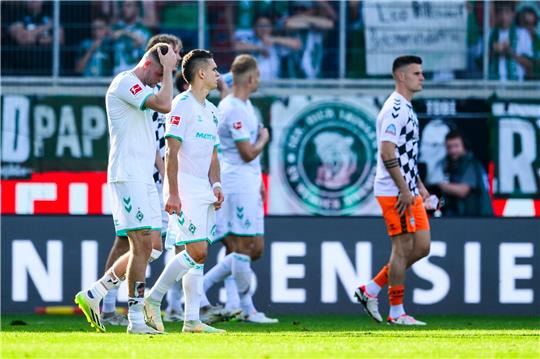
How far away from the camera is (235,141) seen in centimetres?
1170

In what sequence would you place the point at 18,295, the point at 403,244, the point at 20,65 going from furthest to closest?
the point at 20,65
the point at 18,295
the point at 403,244

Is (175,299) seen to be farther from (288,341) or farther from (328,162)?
(328,162)

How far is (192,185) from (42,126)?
5234 mm

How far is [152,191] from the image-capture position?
9664 mm

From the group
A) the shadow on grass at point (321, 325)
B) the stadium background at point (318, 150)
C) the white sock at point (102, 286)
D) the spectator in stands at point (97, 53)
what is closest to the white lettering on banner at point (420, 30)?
the stadium background at point (318, 150)

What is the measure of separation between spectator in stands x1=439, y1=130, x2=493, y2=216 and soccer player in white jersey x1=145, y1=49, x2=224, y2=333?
498cm

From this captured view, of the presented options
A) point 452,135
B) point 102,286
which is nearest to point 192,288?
point 102,286

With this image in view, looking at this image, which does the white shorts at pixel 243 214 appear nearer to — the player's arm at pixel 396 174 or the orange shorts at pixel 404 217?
the orange shorts at pixel 404 217

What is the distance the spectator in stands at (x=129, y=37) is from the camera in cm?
1565

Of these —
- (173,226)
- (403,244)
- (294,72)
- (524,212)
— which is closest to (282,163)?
(294,72)

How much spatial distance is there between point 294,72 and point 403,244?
484cm

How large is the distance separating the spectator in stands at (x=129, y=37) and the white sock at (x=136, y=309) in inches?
251

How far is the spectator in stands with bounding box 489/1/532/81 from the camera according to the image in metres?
15.5

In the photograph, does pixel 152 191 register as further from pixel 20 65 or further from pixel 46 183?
pixel 20 65
